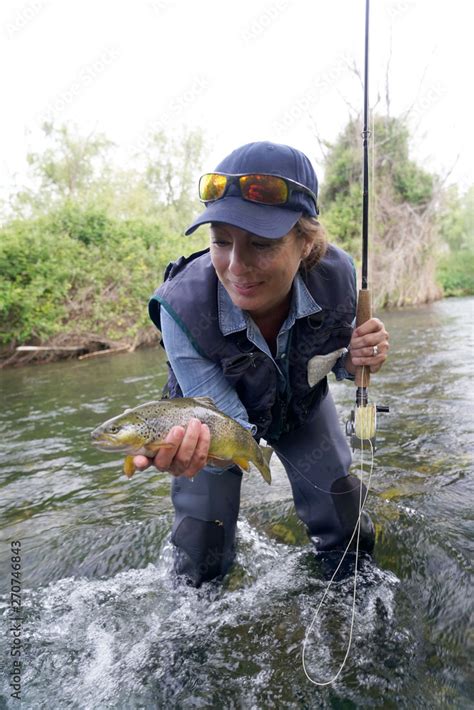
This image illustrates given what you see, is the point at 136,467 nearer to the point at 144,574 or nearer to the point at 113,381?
the point at 144,574

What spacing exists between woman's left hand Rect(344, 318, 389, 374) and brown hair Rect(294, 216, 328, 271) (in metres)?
0.48

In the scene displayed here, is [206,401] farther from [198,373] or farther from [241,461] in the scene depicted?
[241,461]

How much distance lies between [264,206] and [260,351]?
77cm

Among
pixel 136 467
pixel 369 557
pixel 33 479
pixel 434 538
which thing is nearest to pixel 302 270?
pixel 136 467

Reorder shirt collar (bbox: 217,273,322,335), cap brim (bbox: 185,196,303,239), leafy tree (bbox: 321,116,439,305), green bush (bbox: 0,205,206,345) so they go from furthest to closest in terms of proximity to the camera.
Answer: leafy tree (bbox: 321,116,439,305), green bush (bbox: 0,205,206,345), shirt collar (bbox: 217,273,322,335), cap brim (bbox: 185,196,303,239)

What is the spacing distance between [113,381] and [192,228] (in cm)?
902

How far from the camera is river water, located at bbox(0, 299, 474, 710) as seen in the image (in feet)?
8.38

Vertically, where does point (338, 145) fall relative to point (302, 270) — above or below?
above

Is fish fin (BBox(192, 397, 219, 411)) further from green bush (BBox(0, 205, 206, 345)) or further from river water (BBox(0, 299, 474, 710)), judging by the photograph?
green bush (BBox(0, 205, 206, 345))

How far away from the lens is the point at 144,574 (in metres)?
3.67

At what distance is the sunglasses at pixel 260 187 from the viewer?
242 centimetres

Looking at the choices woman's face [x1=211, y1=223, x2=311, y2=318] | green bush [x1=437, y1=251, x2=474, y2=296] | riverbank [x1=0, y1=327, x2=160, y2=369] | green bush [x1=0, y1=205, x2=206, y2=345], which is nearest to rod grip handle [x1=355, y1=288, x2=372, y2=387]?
woman's face [x1=211, y1=223, x2=311, y2=318]

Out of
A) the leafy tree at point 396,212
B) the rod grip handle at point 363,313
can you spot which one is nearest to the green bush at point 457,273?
the leafy tree at point 396,212

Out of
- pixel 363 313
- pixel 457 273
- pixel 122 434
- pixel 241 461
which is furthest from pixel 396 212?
pixel 122 434
